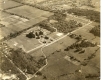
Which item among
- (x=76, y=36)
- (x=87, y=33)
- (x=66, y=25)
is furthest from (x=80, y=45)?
(x=66, y=25)

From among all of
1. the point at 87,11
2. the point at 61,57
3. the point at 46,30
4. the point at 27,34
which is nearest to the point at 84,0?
the point at 87,11

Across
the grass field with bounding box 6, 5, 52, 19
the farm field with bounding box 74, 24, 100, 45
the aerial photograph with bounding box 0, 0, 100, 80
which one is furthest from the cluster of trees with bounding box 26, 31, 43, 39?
the grass field with bounding box 6, 5, 52, 19

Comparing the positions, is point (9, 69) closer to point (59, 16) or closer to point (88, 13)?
point (59, 16)

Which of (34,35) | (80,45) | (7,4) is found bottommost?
(80,45)

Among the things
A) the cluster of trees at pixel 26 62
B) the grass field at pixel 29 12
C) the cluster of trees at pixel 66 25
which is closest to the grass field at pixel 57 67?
the cluster of trees at pixel 26 62

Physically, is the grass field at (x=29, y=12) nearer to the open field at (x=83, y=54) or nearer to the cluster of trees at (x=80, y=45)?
the cluster of trees at (x=80, y=45)

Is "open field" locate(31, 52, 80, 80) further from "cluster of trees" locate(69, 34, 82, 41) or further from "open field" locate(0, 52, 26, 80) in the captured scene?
"cluster of trees" locate(69, 34, 82, 41)
